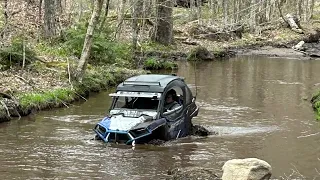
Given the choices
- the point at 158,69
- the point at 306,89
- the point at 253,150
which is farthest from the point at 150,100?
the point at 158,69

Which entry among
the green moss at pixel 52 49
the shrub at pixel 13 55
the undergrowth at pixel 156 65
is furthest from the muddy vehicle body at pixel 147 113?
the undergrowth at pixel 156 65

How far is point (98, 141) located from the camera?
13875mm

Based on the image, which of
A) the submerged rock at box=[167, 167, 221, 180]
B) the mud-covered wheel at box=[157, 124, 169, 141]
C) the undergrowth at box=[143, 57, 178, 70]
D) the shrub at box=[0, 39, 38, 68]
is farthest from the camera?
the undergrowth at box=[143, 57, 178, 70]

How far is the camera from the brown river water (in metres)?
11.4

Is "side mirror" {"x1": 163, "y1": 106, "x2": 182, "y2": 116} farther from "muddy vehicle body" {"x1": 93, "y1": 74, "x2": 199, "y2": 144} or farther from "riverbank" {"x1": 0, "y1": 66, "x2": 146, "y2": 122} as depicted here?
"riverbank" {"x1": 0, "y1": 66, "x2": 146, "y2": 122}

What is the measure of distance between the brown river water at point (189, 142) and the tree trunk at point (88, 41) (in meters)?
1.18

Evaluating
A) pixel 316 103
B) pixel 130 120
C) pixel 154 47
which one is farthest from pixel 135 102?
pixel 154 47

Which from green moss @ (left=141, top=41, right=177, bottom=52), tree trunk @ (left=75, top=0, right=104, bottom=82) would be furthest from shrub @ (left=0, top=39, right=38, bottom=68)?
green moss @ (left=141, top=41, right=177, bottom=52)

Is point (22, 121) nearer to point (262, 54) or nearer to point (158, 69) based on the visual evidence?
point (158, 69)

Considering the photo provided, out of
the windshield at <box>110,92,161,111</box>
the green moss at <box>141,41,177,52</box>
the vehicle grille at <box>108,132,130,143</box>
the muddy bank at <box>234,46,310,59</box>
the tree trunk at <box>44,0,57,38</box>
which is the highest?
the tree trunk at <box>44,0,57,38</box>

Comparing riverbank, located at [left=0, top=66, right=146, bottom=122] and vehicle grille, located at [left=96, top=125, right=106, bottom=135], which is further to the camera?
riverbank, located at [left=0, top=66, right=146, bottom=122]

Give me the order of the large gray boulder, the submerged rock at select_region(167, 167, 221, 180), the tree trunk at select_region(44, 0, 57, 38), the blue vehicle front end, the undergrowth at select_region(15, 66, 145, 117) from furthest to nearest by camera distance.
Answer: the tree trunk at select_region(44, 0, 57, 38)
the undergrowth at select_region(15, 66, 145, 117)
the blue vehicle front end
the submerged rock at select_region(167, 167, 221, 180)
the large gray boulder

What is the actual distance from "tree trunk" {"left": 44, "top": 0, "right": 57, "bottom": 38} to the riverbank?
16.6 feet

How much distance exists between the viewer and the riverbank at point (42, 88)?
17016mm
